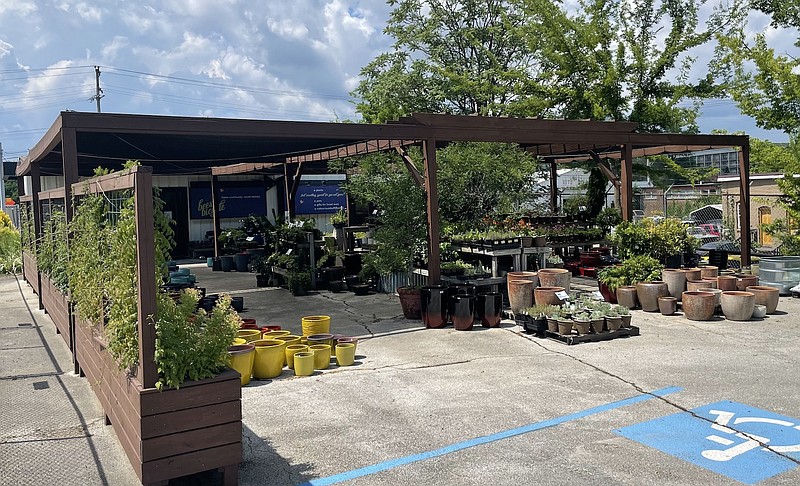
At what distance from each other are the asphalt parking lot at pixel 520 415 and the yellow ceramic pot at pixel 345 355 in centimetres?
13

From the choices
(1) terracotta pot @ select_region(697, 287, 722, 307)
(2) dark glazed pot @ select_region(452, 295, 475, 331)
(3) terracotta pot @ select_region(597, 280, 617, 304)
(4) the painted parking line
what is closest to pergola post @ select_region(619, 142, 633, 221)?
(3) terracotta pot @ select_region(597, 280, 617, 304)

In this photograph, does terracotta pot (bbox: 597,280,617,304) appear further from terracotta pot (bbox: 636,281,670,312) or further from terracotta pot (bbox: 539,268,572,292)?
terracotta pot (bbox: 539,268,572,292)

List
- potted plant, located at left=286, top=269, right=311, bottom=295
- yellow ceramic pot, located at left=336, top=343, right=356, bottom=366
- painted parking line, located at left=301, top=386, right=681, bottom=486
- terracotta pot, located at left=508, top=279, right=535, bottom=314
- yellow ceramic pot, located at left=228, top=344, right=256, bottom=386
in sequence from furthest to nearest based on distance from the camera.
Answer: potted plant, located at left=286, top=269, right=311, bottom=295 → terracotta pot, located at left=508, top=279, right=535, bottom=314 → yellow ceramic pot, located at left=336, top=343, right=356, bottom=366 → yellow ceramic pot, located at left=228, top=344, right=256, bottom=386 → painted parking line, located at left=301, top=386, right=681, bottom=486

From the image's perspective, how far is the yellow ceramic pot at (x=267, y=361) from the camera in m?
7.06

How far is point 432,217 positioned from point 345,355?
12.6 feet

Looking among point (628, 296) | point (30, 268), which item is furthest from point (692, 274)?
point (30, 268)

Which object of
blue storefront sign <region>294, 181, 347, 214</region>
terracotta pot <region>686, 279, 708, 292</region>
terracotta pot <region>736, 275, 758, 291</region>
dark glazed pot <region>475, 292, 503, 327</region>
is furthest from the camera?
blue storefront sign <region>294, 181, 347, 214</region>

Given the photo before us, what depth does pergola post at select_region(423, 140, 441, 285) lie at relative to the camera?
10.8m

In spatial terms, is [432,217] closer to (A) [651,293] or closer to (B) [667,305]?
(A) [651,293]

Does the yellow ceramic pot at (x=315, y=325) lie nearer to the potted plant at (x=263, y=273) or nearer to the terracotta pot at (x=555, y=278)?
the terracotta pot at (x=555, y=278)

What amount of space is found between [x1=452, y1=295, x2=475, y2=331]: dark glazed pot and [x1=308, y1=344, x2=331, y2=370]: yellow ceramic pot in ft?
8.35

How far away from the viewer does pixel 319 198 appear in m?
24.6

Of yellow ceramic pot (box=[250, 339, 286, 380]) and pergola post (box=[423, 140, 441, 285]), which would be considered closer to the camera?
yellow ceramic pot (box=[250, 339, 286, 380])

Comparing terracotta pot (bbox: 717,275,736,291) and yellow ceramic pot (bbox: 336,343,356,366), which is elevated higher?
terracotta pot (bbox: 717,275,736,291)
